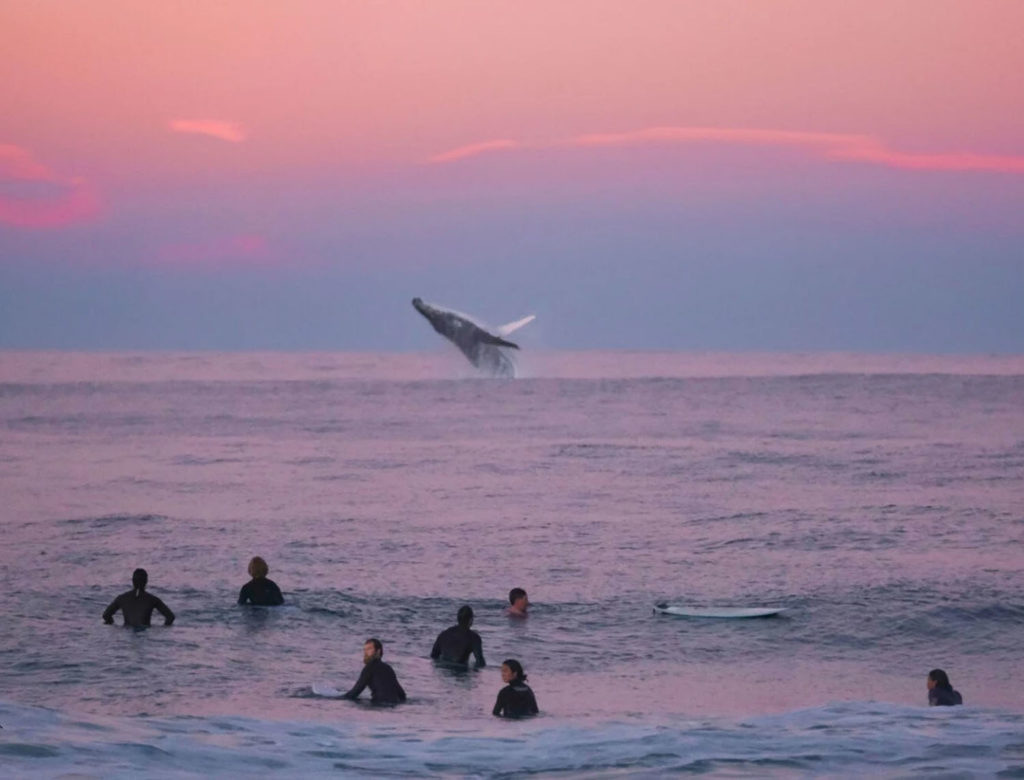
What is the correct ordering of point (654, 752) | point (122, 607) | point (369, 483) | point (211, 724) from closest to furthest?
point (654, 752) → point (211, 724) → point (122, 607) → point (369, 483)

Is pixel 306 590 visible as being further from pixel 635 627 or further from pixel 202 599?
pixel 635 627

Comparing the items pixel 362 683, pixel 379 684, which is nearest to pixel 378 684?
pixel 379 684

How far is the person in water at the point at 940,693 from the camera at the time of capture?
13312mm

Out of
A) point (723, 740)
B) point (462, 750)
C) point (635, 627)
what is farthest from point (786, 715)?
point (635, 627)

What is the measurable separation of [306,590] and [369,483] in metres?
16.8

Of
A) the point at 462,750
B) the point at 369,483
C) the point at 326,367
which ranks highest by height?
the point at 326,367

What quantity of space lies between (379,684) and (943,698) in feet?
18.6

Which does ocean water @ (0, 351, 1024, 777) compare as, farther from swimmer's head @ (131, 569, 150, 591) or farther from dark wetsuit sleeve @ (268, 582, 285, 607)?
swimmer's head @ (131, 569, 150, 591)

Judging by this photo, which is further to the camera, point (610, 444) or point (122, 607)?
point (610, 444)

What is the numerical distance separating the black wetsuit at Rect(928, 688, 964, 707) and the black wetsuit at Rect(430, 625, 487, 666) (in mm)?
5122

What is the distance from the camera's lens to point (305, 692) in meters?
14.4

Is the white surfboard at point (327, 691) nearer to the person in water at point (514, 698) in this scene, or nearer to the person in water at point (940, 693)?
the person in water at point (514, 698)

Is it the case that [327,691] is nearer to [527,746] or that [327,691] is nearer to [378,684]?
[378,684]

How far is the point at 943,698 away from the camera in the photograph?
1333 cm
